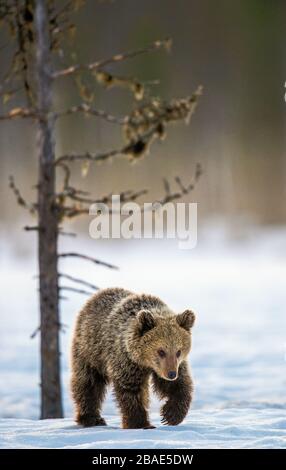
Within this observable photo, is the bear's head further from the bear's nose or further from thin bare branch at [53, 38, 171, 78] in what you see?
thin bare branch at [53, 38, 171, 78]

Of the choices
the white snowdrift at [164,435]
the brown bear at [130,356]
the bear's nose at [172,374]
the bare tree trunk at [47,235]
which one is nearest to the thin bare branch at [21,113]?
the bare tree trunk at [47,235]

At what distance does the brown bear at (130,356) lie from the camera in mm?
7812

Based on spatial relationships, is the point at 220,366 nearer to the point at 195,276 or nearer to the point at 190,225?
the point at 190,225

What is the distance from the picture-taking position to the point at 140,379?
8.05 meters

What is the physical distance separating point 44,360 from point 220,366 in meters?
9.77

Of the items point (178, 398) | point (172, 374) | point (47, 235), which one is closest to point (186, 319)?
point (172, 374)

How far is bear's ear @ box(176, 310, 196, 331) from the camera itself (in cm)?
782

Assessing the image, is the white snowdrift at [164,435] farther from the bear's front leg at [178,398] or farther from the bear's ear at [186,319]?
the bear's ear at [186,319]

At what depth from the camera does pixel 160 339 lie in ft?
25.6

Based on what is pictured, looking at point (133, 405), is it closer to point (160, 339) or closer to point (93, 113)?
point (160, 339)

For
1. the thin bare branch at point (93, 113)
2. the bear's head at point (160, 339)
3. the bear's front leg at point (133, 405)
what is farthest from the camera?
the thin bare branch at point (93, 113)

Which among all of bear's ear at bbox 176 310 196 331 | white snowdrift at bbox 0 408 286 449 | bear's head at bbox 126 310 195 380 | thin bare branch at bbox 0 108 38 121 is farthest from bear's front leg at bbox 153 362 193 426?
thin bare branch at bbox 0 108 38 121

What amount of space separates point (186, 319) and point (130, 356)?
1.79 ft

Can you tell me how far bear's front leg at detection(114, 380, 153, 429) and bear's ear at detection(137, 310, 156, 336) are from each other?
0.49 m
